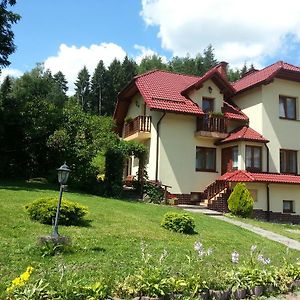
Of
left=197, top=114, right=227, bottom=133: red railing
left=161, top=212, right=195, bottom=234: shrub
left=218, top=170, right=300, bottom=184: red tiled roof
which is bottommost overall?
left=161, top=212, right=195, bottom=234: shrub

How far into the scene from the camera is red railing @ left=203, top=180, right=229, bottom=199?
2192 centimetres

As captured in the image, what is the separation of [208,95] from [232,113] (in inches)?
71.1

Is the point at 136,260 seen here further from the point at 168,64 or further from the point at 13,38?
the point at 168,64

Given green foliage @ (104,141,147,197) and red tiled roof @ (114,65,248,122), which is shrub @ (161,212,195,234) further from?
red tiled roof @ (114,65,248,122)

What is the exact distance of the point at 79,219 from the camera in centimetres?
1214

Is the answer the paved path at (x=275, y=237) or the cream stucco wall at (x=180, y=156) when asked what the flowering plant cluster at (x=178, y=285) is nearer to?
the paved path at (x=275, y=237)

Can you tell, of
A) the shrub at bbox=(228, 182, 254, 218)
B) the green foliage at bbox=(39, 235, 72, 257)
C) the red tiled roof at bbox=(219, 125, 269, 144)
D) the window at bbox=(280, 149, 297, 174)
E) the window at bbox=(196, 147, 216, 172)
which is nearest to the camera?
the green foliage at bbox=(39, 235, 72, 257)

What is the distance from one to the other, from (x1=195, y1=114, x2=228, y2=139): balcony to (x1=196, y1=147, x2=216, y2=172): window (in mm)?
1059

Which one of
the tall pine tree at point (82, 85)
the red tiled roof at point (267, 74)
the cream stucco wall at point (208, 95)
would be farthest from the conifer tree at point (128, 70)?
the cream stucco wall at point (208, 95)

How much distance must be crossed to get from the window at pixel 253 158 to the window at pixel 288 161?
1.67 metres

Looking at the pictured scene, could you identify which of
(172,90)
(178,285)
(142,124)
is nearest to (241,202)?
(142,124)

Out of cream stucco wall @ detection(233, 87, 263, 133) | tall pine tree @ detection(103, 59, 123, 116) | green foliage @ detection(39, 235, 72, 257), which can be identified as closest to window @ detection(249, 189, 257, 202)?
cream stucco wall @ detection(233, 87, 263, 133)

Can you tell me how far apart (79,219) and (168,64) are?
71.7 m

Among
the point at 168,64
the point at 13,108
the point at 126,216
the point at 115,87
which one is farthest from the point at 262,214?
the point at 168,64
